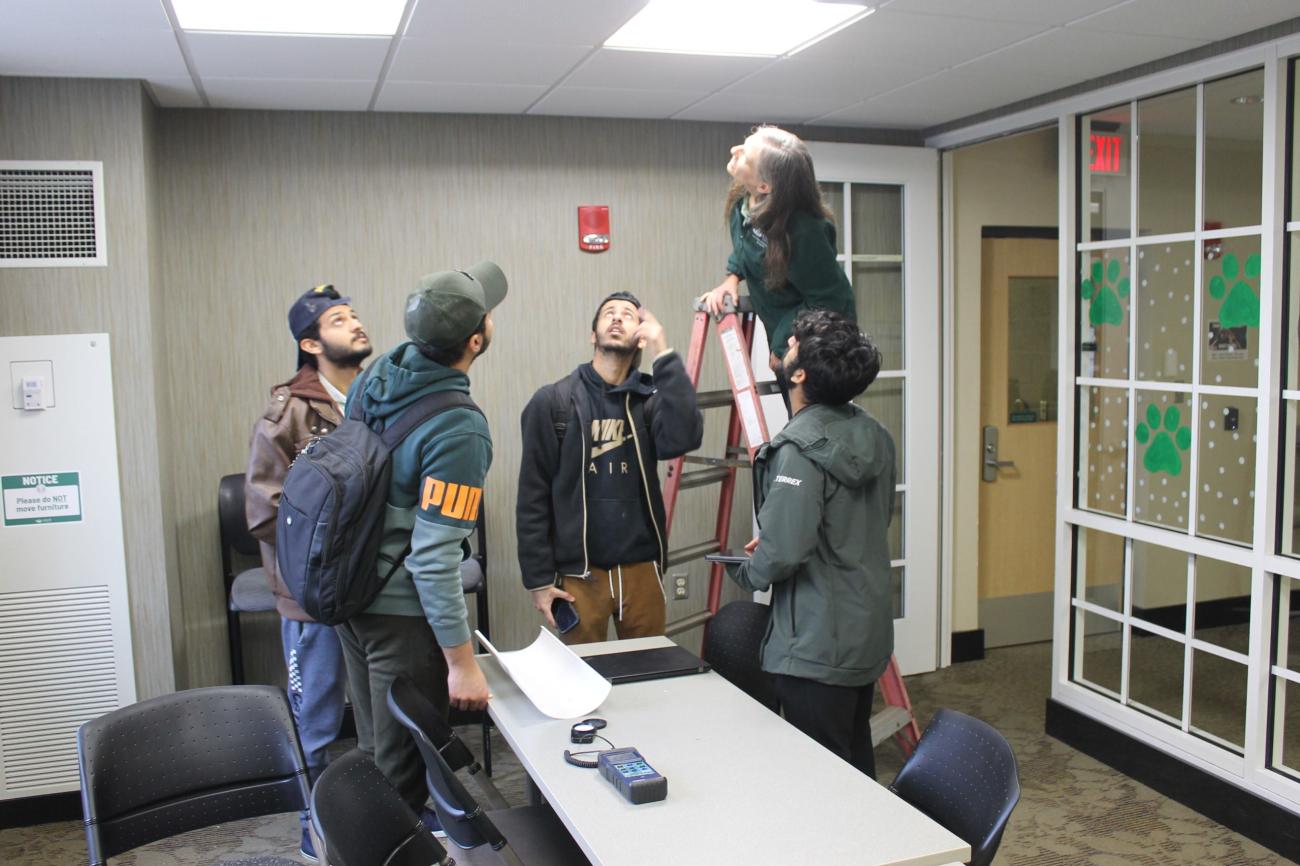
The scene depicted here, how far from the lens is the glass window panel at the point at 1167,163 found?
351 cm

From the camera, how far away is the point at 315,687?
3043 millimetres

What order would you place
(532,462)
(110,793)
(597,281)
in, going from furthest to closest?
(597,281)
(532,462)
(110,793)

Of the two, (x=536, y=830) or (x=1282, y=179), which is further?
(x=1282, y=179)

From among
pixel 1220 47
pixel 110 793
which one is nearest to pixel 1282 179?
pixel 1220 47

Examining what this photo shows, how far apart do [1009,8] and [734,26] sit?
2.58 ft

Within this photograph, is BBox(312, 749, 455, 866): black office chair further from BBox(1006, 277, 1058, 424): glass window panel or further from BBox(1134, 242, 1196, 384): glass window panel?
BBox(1006, 277, 1058, 424): glass window panel

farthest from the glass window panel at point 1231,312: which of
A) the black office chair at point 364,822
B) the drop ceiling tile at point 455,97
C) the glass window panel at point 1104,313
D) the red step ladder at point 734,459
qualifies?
the black office chair at point 364,822

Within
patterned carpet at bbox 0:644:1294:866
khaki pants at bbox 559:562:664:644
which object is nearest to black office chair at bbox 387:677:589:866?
khaki pants at bbox 559:562:664:644

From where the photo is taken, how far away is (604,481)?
10.7 feet

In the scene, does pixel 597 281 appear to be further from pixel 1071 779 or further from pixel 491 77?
pixel 1071 779

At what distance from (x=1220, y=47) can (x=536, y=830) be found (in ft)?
10.4

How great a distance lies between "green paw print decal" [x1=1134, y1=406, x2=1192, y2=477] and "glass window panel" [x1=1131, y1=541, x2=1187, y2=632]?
0.31m

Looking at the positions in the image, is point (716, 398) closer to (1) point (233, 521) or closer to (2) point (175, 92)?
(1) point (233, 521)

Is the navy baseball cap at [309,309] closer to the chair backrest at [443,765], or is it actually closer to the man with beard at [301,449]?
the man with beard at [301,449]
